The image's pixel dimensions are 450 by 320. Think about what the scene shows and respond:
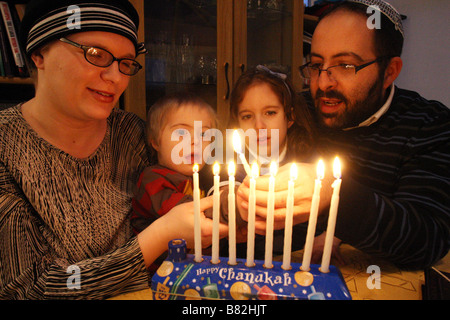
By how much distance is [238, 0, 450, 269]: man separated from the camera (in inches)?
33.0

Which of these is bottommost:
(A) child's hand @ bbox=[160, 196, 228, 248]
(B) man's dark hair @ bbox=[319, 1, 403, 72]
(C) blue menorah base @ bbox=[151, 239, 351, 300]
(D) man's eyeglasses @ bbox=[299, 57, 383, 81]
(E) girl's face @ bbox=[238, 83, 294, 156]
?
(C) blue menorah base @ bbox=[151, 239, 351, 300]

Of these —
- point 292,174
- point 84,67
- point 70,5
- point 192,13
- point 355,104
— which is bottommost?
point 292,174

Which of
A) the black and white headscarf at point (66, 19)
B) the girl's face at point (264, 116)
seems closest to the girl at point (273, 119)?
the girl's face at point (264, 116)

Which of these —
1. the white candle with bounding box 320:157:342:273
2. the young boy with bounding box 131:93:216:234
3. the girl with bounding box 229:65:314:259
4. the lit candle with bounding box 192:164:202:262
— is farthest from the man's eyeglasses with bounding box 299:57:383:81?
the lit candle with bounding box 192:164:202:262

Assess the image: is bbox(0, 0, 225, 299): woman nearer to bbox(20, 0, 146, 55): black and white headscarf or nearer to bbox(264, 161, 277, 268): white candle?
bbox(20, 0, 146, 55): black and white headscarf

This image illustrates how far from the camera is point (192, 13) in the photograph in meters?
2.33

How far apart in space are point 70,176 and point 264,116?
2.64 ft

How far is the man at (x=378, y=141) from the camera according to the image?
2.75ft

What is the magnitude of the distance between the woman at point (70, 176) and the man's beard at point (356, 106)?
674mm

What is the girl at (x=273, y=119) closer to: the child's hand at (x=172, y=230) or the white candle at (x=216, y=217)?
the child's hand at (x=172, y=230)
